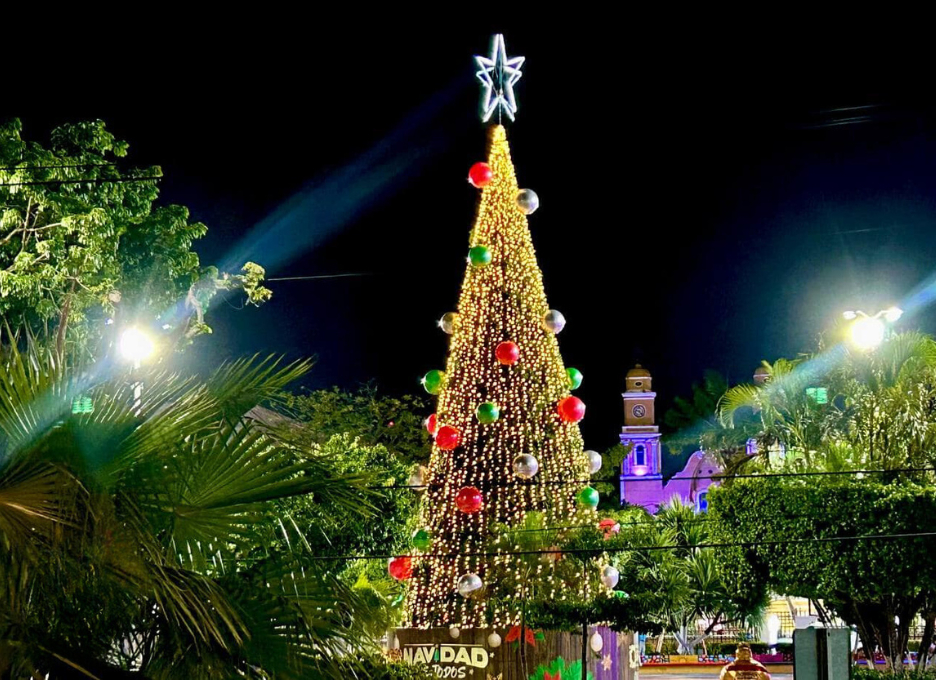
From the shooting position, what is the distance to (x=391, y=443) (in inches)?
1619

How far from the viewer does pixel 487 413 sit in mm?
20172

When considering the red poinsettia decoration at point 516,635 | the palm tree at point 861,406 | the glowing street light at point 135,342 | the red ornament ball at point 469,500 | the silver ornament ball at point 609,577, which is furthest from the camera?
the palm tree at point 861,406

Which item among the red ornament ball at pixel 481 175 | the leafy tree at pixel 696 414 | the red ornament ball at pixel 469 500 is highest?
the leafy tree at pixel 696 414

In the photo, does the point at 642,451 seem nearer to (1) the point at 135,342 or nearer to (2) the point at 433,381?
(2) the point at 433,381

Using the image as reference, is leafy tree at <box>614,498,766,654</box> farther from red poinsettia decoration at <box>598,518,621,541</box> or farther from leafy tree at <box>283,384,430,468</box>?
leafy tree at <box>283,384,430,468</box>

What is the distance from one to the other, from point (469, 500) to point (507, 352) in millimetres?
2601

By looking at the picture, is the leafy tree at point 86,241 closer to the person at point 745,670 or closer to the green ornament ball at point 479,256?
the green ornament ball at point 479,256

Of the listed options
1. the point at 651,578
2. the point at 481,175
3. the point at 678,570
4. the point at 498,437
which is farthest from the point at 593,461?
the point at 678,570

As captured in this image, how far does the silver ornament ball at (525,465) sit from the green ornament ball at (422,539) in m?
2.10

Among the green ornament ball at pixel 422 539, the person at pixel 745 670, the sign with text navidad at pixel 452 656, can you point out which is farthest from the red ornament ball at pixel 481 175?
the person at pixel 745 670

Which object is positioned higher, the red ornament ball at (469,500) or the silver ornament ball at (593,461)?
the silver ornament ball at (593,461)

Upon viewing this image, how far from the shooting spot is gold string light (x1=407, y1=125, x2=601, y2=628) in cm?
2059

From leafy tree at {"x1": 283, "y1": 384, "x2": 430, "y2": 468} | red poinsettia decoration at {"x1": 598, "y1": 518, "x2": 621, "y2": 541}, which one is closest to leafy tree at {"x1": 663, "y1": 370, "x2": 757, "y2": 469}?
leafy tree at {"x1": 283, "y1": 384, "x2": 430, "y2": 468}

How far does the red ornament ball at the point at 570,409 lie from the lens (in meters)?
20.7
